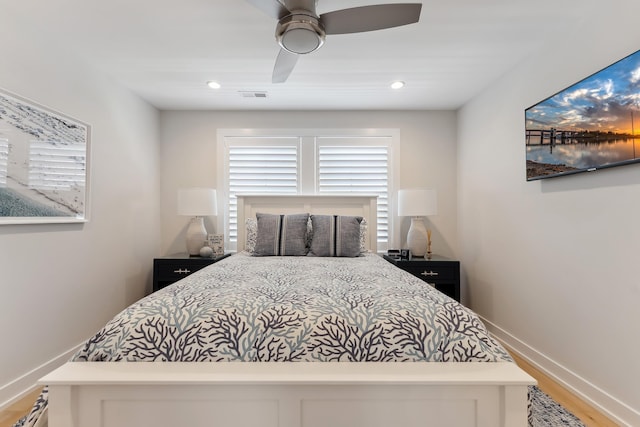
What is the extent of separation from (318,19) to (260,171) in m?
2.34

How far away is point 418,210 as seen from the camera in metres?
3.29

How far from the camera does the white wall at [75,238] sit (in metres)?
1.98

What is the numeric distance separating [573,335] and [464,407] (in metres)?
1.48

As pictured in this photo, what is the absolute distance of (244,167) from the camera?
12.6ft

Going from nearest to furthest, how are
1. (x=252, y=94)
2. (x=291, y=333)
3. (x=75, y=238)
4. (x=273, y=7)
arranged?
(x=291, y=333)
(x=273, y=7)
(x=75, y=238)
(x=252, y=94)

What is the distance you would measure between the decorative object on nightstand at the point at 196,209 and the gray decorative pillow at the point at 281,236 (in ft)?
2.17

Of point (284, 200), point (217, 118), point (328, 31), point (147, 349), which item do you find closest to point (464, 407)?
point (147, 349)

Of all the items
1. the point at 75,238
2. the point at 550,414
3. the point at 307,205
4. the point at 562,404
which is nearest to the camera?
the point at 550,414

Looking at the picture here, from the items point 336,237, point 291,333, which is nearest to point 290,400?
point 291,333

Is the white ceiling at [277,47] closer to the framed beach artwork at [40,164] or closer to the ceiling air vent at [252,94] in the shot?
the ceiling air vent at [252,94]

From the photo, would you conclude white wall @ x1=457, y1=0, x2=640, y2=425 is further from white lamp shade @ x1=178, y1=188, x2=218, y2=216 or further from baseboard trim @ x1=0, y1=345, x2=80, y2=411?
baseboard trim @ x1=0, y1=345, x2=80, y2=411

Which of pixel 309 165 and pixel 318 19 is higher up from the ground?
pixel 318 19

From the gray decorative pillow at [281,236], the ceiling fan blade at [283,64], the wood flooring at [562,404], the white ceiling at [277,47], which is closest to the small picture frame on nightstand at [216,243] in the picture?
the gray decorative pillow at [281,236]

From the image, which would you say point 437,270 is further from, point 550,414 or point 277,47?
point 277,47
